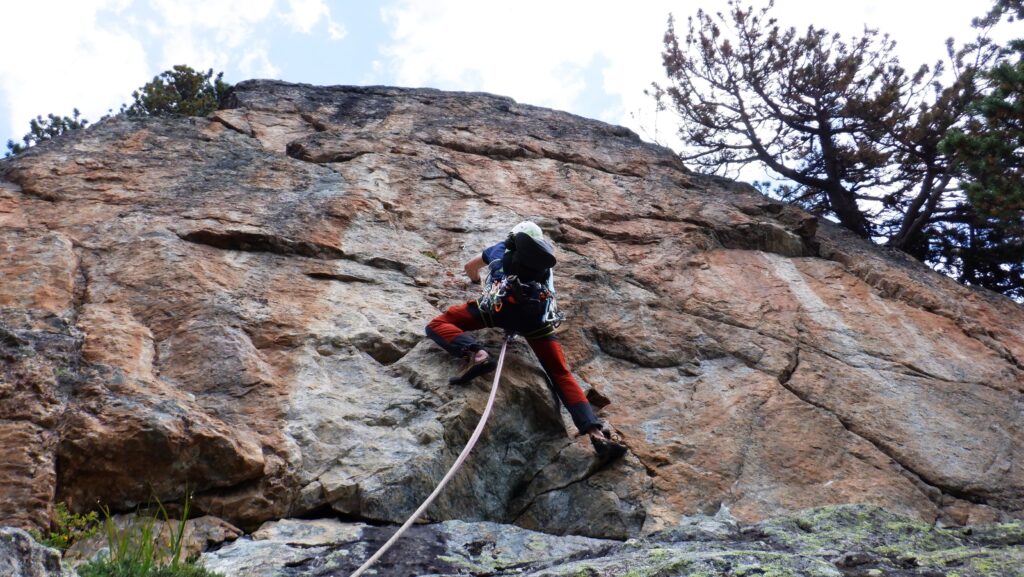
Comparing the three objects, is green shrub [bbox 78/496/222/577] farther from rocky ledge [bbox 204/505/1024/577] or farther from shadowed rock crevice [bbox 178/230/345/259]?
shadowed rock crevice [bbox 178/230/345/259]

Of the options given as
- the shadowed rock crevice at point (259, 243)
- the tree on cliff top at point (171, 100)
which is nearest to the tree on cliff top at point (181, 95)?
the tree on cliff top at point (171, 100)

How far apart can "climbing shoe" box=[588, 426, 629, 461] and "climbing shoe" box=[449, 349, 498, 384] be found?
789mm

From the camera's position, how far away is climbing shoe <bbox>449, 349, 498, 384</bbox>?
5770mm

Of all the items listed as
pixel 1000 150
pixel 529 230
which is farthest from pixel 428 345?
pixel 1000 150

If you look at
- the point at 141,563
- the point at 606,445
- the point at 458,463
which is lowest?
the point at 141,563

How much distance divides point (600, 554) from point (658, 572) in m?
0.59

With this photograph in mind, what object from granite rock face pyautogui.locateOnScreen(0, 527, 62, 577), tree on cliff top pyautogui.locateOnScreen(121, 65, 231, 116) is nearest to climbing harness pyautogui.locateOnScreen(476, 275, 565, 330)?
granite rock face pyautogui.locateOnScreen(0, 527, 62, 577)

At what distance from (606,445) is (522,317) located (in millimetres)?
1049

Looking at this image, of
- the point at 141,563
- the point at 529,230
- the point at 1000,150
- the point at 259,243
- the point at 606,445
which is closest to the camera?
the point at 141,563

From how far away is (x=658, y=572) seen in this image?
3.83 metres

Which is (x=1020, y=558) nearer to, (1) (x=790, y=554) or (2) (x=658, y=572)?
(1) (x=790, y=554)

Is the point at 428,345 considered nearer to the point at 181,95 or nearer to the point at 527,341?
the point at 527,341

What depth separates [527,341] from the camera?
6418mm

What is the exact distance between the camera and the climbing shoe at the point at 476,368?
5.77 metres
